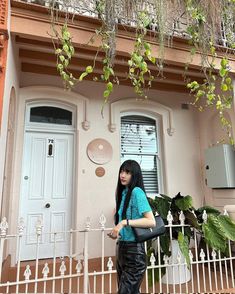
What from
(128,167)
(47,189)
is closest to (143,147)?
(47,189)

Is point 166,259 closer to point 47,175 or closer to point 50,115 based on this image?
point 47,175

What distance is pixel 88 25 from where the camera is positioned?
11.1 feet

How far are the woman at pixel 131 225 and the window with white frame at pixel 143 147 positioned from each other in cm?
276

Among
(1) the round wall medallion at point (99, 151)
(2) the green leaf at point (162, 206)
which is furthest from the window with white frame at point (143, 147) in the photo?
(2) the green leaf at point (162, 206)

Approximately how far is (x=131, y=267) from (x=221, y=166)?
311 cm

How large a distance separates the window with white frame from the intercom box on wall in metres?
1.06

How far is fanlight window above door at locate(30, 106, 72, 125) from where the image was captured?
14.8ft

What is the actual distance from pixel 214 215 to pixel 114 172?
204cm

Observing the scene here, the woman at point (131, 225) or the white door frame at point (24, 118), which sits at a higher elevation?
the white door frame at point (24, 118)

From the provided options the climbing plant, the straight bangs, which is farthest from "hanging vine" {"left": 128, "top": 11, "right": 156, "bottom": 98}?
the straight bangs

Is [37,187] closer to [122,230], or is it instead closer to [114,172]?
[114,172]

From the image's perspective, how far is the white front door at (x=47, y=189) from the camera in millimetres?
4105

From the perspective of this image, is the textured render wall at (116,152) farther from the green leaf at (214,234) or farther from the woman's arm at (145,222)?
the woman's arm at (145,222)

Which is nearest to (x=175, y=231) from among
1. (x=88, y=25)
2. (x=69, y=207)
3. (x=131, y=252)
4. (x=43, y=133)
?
(x=131, y=252)
